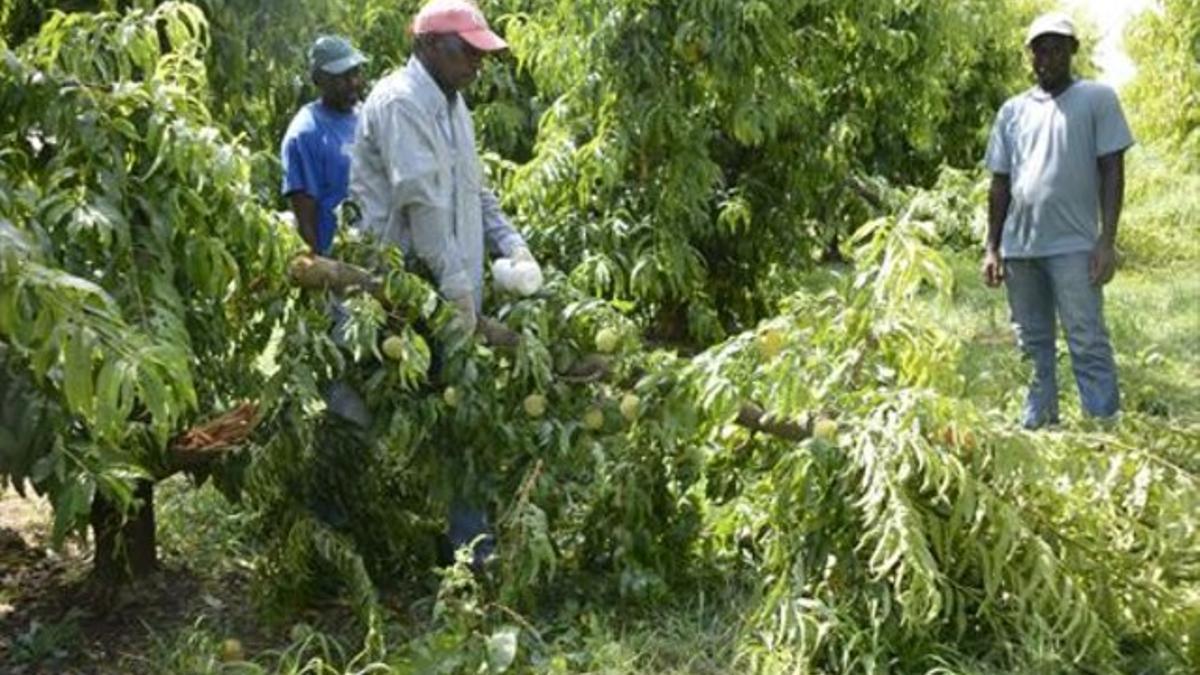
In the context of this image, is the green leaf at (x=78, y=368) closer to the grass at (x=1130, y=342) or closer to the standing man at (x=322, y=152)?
the grass at (x=1130, y=342)

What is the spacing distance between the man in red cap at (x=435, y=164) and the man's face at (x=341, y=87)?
84 centimetres

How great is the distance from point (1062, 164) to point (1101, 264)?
386mm

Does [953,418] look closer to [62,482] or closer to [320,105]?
[62,482]

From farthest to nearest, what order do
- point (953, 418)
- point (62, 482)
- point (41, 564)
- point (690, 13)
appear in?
point (690, 13) < point (41, 564) < point (953, 418) < point (62, 482)

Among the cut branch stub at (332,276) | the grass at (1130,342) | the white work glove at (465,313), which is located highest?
the cut branch stub at (332,276)

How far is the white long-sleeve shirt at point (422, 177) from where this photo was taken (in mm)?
3846

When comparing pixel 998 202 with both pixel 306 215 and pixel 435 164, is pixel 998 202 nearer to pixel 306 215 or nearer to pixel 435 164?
pixel 435 164

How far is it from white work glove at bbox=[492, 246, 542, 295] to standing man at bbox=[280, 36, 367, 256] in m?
0.75

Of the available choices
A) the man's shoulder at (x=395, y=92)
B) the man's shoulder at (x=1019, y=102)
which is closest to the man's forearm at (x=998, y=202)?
the man's shoulder at (x=1019, y=102)

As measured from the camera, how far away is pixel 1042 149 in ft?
16.6

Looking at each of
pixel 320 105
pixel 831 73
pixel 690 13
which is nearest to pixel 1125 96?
pixel 831 73

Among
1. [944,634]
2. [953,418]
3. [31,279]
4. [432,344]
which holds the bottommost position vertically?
[944,634]

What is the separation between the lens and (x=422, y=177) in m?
3.84

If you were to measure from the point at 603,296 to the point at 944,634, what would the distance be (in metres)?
2.85
